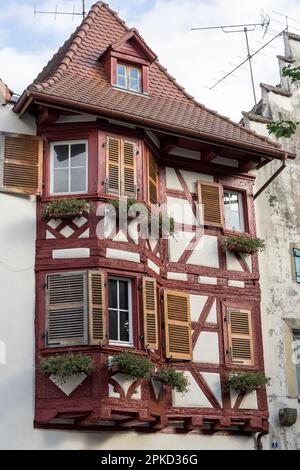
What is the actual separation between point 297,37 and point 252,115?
298cm

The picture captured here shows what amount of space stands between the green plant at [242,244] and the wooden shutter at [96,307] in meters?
3.46

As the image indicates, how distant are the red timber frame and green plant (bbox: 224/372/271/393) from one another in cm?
18

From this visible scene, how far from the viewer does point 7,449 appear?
14852 mm

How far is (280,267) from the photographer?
1939 centimetres

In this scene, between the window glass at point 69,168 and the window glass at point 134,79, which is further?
the window glass at point 134,79

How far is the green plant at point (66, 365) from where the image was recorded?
49.0ft

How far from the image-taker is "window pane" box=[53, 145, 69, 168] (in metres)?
17.0

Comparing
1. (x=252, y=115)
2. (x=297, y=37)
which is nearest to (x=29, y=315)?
(x=252, y=115)

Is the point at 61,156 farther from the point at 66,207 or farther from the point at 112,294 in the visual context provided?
the point at 112,294

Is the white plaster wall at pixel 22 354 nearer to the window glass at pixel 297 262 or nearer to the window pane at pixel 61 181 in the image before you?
the window pane at pixel 61 181

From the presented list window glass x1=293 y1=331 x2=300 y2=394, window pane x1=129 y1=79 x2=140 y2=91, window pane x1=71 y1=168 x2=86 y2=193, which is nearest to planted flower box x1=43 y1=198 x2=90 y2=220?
window pane x1=71 y1=168 x2=86 y2=193

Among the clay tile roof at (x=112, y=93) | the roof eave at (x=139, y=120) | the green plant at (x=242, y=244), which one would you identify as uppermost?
the clay tile roof at (x=112, y=93)

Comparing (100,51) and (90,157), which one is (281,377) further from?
(100,51)

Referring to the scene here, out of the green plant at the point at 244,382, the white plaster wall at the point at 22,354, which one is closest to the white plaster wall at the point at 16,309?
the white plaster wall at the point at 22,354
